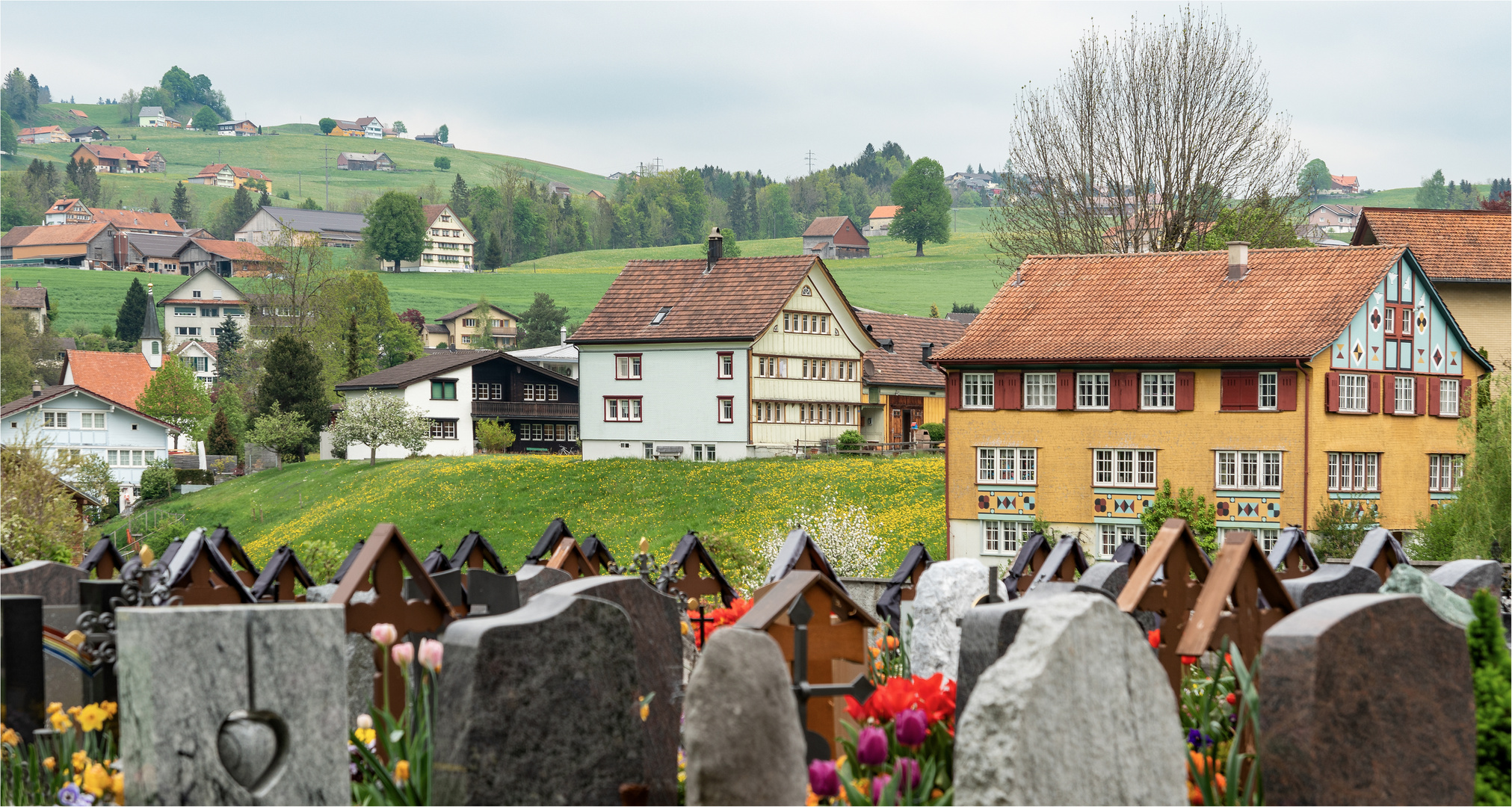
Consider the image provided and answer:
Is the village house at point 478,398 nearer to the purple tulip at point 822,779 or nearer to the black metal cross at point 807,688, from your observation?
the black metal cross at point 807,688

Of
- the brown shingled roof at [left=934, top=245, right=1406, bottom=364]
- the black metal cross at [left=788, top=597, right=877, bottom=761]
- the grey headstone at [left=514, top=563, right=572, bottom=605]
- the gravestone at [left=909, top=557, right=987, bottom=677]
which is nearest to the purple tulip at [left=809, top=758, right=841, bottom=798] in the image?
the black metal cross at [left=788, top=597, right=877, bottom=761]

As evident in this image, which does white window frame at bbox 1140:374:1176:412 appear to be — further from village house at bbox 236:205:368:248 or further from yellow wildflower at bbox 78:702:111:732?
village house at bbox 236:205:368:248

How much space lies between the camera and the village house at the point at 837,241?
6737 inches

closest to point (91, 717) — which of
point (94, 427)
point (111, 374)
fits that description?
point (94, 427)

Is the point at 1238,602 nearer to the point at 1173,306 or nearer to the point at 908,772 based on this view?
the point at 908,772

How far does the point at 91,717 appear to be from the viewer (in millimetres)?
6195

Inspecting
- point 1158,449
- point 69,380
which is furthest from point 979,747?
point 69,380

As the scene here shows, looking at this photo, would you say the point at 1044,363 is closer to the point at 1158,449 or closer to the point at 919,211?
the point at 1158,449

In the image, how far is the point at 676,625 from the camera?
21.2 ft

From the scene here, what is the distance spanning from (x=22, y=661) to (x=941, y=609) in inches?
195

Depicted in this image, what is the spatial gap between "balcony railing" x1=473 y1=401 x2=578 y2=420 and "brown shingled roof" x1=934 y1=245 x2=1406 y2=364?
133 feet

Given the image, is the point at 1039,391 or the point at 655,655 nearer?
the point at 655,655

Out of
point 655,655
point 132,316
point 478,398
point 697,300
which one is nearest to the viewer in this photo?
point 655,655

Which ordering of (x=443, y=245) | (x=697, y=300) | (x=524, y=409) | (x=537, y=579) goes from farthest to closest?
(x=443, y=245), (x=524, y=409), (x=697, y=300), (x=537, y=579)
